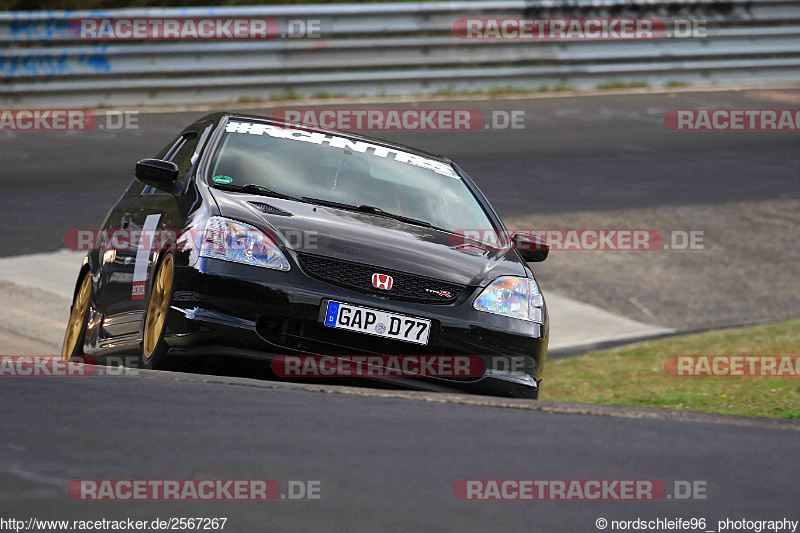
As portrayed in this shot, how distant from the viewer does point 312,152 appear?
676 centimetres

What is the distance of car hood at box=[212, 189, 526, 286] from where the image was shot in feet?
18.7

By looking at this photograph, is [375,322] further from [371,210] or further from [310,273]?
[371,210]

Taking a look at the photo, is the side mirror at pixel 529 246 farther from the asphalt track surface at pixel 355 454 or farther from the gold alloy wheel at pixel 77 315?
the gold alloy wheel at pixel 77 315

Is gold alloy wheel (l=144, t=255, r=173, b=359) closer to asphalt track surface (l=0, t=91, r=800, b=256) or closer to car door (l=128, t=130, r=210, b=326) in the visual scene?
car door (l=128, t=130, r=210, b=326)

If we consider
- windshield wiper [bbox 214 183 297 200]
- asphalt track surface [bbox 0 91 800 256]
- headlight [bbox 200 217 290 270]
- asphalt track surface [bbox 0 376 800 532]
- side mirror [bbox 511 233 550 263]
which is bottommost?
asphalt track surface [bbox 0 376 800 532]

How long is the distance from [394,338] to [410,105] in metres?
11.5

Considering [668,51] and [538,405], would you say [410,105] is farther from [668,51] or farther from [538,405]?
[538,405]

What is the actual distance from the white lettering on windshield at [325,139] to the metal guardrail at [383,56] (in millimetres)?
8656

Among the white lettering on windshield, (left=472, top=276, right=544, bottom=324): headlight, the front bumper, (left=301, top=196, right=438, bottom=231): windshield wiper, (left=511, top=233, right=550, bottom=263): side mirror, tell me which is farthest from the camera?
(left=511, top=233, right=550, bottom=263): side mirror

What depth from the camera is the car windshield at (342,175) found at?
253 inches

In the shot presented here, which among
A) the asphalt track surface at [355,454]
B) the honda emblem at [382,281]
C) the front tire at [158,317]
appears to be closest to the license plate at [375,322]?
the honda emblem at [382,281]

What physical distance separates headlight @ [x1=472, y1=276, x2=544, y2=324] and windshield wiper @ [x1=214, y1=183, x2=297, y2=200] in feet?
3.75

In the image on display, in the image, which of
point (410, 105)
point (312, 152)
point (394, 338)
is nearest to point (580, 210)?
point (410, 105)

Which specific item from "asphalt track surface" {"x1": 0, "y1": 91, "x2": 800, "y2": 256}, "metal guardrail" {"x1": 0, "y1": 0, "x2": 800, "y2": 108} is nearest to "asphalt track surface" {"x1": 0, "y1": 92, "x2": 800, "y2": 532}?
"asphalt track surface" {"x1": 0, "y1": 91, "x2": 800, "y2": 256}
